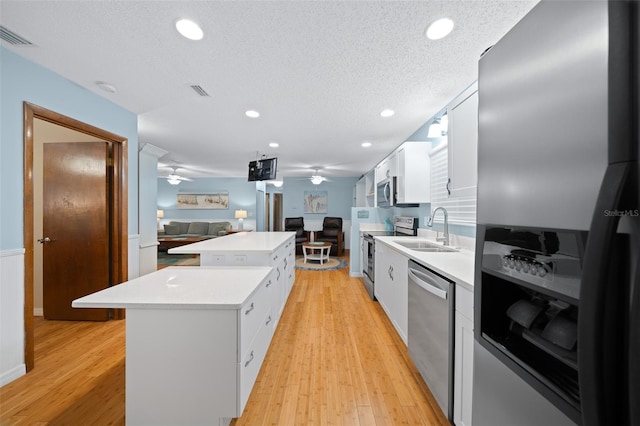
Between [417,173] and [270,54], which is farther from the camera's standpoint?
[417,173]

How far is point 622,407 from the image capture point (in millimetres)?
445

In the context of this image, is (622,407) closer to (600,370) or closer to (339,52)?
(600,370)

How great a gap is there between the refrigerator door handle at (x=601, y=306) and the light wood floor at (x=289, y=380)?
1.39m

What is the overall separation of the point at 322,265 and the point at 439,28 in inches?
194

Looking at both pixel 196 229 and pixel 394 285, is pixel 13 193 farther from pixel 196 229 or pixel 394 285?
pixel 196 229

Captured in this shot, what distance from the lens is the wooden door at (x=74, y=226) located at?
2.82 meters

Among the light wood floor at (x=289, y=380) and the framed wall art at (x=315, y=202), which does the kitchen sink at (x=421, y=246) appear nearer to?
the light wood floor at (x=289, y=380)

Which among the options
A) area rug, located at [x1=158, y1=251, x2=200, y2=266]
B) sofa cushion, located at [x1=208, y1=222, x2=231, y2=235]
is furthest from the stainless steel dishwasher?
sofa cushion, located at [x1=208, y1=222, x2=231, y2=235]

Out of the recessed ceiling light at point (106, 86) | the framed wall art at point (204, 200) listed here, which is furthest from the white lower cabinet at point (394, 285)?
the framed wall art at point (204, 200)

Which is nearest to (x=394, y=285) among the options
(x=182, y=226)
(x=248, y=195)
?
(x=248, y=195)

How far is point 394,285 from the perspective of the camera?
2520mm

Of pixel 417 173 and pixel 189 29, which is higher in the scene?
pixel 189 29

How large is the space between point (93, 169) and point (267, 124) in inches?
82.0

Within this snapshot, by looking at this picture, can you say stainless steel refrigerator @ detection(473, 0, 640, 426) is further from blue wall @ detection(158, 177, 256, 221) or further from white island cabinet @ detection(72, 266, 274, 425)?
blue wall @ detection(158, 177, 256, 221)
